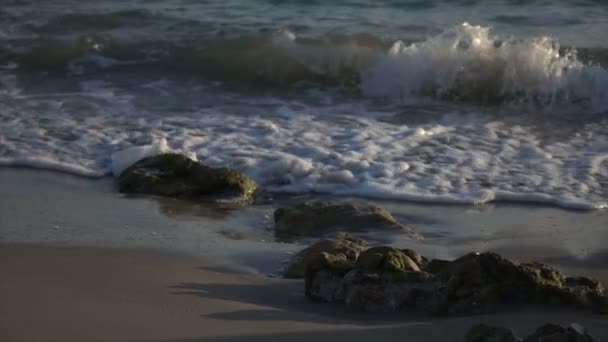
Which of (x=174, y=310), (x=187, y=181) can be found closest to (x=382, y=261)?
(x=174, y=310)

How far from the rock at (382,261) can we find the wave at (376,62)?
5.20 meters

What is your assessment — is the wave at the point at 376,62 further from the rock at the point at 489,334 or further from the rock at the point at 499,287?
the rock at the point at 489,334

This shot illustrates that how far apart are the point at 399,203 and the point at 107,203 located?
161 cm

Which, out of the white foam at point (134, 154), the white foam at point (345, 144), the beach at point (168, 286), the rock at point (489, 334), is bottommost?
the white foam at point (345, 144)

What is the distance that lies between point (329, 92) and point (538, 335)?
6431 millimetres

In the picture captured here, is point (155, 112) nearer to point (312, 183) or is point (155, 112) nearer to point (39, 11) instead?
point (312, 183)

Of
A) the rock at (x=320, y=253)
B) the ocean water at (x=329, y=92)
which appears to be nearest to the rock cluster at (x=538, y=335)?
the rock at (x=320, y=253)

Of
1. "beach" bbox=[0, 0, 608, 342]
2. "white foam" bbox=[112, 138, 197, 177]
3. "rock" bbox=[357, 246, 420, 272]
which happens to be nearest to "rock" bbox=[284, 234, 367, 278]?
"beach" bbox=[0, 0, 608, 342]

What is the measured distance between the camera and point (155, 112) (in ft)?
29.4

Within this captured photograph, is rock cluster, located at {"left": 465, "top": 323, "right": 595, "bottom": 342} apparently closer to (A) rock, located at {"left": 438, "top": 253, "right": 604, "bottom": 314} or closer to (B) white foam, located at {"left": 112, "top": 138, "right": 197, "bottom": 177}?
(A) rock, located at {"left": 438, "top": 253, "right": 604, "bottom": 314}

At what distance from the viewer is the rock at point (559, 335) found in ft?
12.5

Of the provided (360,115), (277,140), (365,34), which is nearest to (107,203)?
(277,140)

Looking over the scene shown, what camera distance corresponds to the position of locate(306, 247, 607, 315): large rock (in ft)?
14.9

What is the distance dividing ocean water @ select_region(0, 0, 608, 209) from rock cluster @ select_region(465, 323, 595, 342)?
2782 mm
